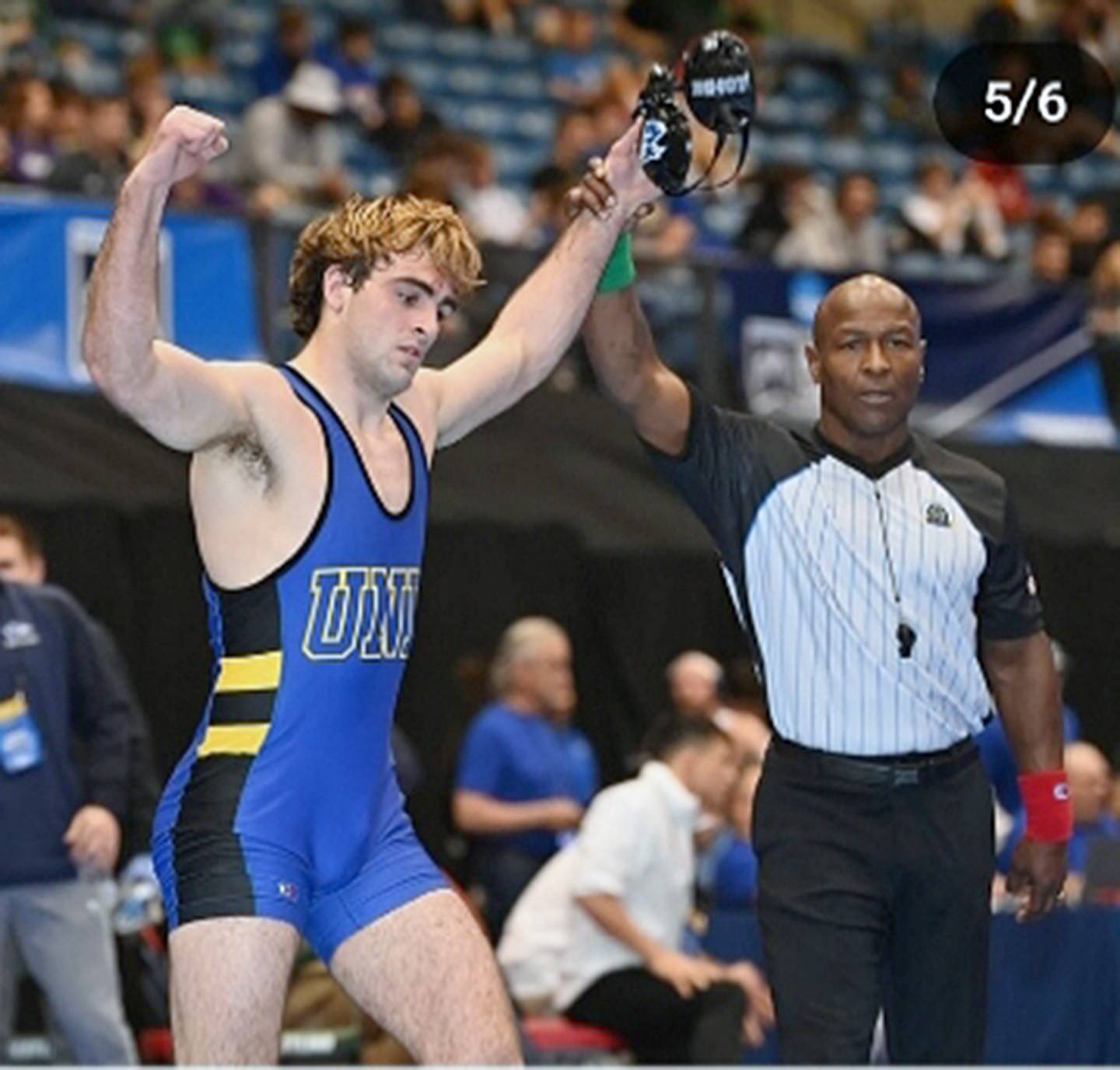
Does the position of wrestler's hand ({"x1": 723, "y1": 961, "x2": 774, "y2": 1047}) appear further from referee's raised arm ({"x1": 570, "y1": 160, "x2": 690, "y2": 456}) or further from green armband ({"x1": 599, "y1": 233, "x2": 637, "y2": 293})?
green armband ({"x1": 599, "y1": 233, "x2": 637, "y2": 293})

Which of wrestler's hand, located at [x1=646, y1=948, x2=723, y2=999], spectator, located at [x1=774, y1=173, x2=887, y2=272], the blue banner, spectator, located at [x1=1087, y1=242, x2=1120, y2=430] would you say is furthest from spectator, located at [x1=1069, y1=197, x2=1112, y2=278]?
wrestler's hand, located at [x1=646, y1=948, x2=723, y2=999]

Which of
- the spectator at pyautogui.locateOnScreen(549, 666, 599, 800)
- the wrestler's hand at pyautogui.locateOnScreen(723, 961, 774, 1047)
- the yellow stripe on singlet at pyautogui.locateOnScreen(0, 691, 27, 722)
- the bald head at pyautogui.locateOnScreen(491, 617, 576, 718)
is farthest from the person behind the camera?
the spectator at pyautogui.locateOnScreen(549, 666, 599, 800)

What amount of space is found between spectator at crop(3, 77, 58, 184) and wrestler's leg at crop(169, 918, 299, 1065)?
7.85m

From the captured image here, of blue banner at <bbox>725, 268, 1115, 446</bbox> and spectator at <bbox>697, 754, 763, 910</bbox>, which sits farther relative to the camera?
blue banner at <bbox>725, 268, 1115, 446</bbox>

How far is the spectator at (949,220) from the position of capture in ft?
55.0

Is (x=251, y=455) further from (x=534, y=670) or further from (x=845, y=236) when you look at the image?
(x=845, y=236)

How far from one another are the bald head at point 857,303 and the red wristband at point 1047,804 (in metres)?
1.02

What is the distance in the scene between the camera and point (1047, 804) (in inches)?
259

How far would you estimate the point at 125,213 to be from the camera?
208 inches

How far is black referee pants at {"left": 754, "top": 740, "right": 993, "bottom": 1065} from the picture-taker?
6.17 meters

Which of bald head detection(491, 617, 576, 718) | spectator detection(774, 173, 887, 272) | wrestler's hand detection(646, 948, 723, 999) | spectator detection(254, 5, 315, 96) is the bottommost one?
wrestler's hand detection(646, 948, 723, 999)

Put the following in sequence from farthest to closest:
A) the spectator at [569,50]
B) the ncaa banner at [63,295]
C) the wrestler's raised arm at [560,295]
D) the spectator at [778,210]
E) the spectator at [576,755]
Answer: the spectator at [569,50] → the spectator at [778,210] → the ncaa banner at [63,295] → the spectator at [576,755] → the wrestler's raised arm at [560,295]

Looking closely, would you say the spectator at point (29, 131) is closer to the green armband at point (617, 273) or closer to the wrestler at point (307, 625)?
the green armband at point (617, 273)

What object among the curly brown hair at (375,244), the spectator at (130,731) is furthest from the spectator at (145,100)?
the curly brown hair at (375,244)
